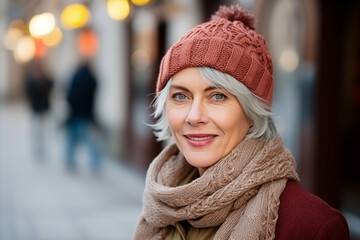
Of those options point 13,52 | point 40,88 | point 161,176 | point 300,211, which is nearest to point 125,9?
point 161,176

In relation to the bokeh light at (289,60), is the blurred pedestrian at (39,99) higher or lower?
lower

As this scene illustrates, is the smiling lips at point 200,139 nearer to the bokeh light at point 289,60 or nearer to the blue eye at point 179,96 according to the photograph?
the blue eye at point 179,96

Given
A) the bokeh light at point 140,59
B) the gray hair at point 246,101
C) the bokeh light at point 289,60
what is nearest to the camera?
the gray hair at point 246,101

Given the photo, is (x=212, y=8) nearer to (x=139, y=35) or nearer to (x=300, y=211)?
(x=139, y=35)

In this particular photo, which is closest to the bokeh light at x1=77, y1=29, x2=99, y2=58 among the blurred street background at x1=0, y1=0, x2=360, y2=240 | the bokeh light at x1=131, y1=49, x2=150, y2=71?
the blurred street background at x1=0, y1=0, x2=360, y2=240

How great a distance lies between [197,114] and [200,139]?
0.33 ft

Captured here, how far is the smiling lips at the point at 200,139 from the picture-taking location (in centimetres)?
194

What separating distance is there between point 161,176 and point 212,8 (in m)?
5.04

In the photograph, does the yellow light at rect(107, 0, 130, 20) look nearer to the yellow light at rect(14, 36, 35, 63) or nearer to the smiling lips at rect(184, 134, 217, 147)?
the smiling lips at rect(184, 134, 217, 147)

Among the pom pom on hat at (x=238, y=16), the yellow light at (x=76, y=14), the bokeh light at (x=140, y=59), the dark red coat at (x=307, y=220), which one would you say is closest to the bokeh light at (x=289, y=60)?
the bokeh light at (x=140, y=59)

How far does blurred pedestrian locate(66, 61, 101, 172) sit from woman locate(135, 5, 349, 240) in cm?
836

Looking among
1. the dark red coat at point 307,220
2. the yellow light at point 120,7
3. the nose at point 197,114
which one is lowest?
the dark red coat at point 307,220

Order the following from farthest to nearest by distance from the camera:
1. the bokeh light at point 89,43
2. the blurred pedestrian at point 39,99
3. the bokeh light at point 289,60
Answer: the bokeh light at point 89,43
the blurred pedestrian at point 39,99
the bokeh light at point 289,60

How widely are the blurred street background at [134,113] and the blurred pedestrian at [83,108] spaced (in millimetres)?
19
